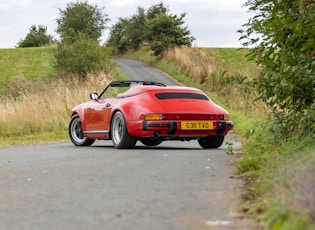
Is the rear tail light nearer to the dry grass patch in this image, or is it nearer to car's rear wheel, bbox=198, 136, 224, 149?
car's rear wheel, bbox=198, 136, 224, 149

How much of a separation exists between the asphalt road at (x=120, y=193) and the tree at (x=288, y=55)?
1.16 meters

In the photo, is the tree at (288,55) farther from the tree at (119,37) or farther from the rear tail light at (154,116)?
the tree at (119,37)

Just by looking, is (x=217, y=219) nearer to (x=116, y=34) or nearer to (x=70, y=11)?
(x=70, y=11)

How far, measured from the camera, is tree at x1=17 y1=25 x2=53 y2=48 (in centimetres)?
6938

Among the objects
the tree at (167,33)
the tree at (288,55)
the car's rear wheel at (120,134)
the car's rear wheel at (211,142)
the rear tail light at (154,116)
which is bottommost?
the car's rear wheel at (211,142)

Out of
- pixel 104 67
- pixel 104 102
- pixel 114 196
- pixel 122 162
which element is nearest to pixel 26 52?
pixel 104 67

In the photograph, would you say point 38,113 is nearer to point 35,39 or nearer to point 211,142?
point 211,142

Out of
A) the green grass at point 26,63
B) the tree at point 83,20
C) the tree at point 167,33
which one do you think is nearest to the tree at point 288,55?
the green grass at point 26,63

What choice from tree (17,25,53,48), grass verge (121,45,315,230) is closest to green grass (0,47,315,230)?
grass verge (121,45,315,230)

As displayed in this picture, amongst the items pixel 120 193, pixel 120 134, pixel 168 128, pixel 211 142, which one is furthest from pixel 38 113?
pixel 120 193

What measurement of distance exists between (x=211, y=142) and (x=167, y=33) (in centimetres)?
3483

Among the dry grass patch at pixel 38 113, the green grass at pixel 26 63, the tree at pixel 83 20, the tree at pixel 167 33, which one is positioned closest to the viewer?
the dry grass patch at pixel 38 113

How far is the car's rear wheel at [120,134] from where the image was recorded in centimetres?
1168

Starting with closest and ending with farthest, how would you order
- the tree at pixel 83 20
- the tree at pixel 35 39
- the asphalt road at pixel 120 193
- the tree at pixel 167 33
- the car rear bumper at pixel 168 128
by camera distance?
1. the asphalt road at pixel 120 193
2. the car rear bumper at pixel 168 128
3. the tree at pixel 167 33
4. the tree at pixel 83 20
5. the tree at pixel 35 39
